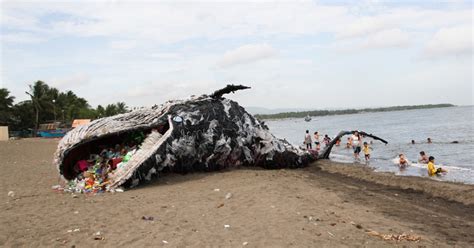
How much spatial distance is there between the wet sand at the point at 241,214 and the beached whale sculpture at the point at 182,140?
1.79ft

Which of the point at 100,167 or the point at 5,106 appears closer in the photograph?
the point at 100,167

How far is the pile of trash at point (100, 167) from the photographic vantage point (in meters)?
10.1

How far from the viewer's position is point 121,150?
38.0 ft

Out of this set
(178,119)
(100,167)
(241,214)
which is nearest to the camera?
(241,214)

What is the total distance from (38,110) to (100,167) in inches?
2053

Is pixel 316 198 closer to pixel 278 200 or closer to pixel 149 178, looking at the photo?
pixel 278 200

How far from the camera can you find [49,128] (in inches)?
2051

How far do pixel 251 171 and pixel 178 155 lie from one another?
250cm

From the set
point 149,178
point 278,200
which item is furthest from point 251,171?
point 278,200

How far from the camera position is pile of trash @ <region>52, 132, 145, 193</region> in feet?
33.2

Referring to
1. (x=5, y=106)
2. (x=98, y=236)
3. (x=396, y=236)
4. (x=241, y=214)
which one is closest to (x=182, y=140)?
(x=241, y=214)

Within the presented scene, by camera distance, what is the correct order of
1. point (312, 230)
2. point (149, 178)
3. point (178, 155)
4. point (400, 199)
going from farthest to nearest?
point (178, 155) < point (149, 178) < point (400, 199) < point (312, 230)

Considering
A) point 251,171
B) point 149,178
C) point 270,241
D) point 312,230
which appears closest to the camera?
point 270,241

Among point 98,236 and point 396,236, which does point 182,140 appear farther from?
point 396,236
